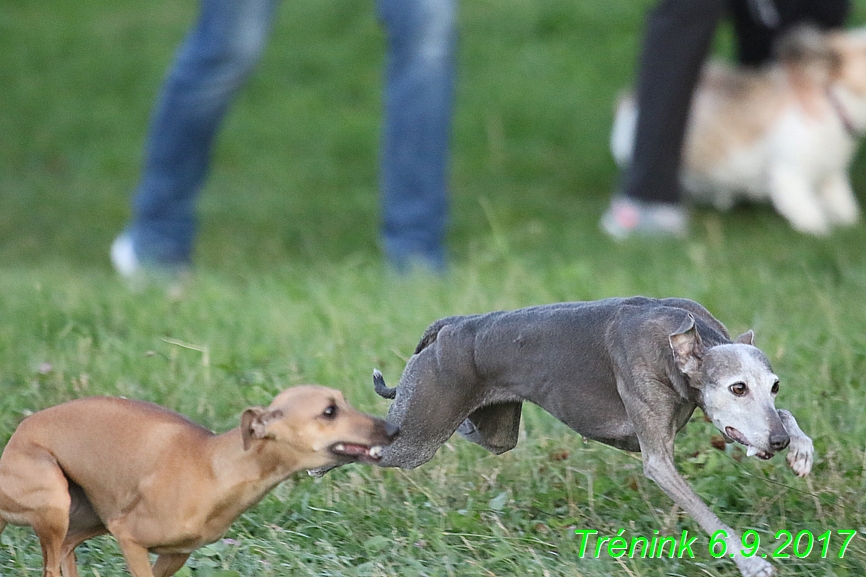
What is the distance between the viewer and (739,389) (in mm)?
2504

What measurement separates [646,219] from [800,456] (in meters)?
3.90

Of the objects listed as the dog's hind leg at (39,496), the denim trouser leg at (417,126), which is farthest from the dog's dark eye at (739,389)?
the denim trouser leg at (417,126)

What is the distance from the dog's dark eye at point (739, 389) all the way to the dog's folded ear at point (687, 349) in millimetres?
86

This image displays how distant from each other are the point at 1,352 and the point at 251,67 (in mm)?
1840

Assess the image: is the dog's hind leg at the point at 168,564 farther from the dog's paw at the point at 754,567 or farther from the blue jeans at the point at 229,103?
the blue jeans at the point at 229,103

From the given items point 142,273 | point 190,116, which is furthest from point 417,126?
point 142,273

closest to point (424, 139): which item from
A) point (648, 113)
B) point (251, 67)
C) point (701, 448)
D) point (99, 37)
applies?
point (251, 67)

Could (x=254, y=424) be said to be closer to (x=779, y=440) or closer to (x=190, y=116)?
(x=779, y=440)

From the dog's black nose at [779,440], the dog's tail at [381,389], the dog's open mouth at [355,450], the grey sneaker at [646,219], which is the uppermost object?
the dog's black nose at [779,440]

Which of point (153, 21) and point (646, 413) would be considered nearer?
point (646, 413)

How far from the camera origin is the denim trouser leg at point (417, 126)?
5.29 meters

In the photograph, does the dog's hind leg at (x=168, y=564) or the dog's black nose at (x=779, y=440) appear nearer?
the dog's black nose at (x=779, y=440)

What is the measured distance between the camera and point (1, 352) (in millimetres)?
4262

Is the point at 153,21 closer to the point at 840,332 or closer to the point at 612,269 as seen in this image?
the point at 612,269
